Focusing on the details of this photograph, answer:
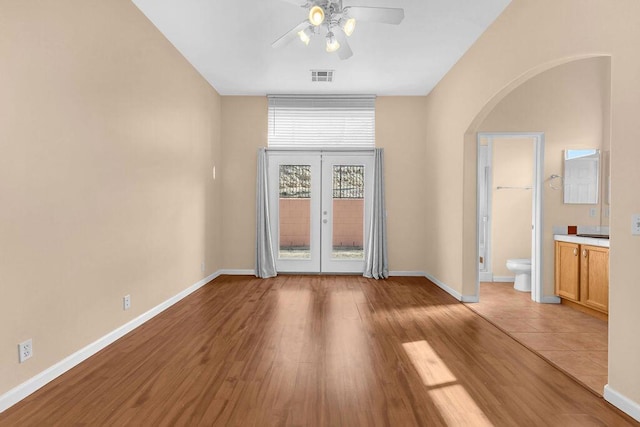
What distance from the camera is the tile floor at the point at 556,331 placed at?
8.48 ft

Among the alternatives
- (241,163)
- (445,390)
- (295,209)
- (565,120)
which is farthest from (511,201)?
(241,163)

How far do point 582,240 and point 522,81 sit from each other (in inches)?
77.7

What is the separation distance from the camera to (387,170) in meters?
6.08

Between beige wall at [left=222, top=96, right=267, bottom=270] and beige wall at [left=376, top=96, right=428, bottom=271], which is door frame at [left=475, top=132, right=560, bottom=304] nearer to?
beige wall at [left=376, top=96, right=428, bottom=271]

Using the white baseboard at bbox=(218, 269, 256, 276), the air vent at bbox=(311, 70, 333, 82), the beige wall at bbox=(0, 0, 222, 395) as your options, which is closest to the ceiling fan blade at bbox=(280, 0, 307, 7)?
the beige wall at bbox=(0, 0, 222, 395)

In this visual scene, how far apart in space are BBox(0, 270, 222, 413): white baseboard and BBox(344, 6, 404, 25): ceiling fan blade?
10.9ft

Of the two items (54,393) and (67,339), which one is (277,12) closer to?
(67,339)

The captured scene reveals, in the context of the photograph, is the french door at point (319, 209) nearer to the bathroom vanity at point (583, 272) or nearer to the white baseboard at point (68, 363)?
the white baseboard at point (68, 363)

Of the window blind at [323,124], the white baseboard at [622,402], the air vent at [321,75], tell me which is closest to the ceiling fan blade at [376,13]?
the air vent at [321,75]

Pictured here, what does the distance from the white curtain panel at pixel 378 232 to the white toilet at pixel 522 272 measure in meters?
1.88

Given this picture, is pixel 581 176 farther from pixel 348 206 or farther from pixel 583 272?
pixel 348 206

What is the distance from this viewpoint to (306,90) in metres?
5.79

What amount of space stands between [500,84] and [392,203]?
9.28ft

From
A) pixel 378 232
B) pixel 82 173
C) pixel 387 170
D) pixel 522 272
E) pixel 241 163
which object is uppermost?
pixel 241 163
